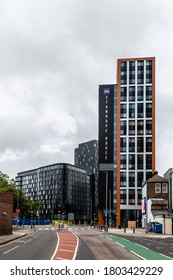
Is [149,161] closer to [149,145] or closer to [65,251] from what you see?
[149,145]

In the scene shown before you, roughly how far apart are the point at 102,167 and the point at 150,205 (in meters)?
66.9

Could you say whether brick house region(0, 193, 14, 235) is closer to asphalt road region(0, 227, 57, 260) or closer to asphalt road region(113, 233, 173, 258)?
asphalt road region(0, 227, 57, 260)

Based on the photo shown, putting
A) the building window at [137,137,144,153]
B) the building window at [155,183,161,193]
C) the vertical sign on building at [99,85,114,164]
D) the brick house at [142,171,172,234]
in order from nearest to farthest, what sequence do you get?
the brick house at [142,171,172,234] → the building window at [155,183,161,193] → the building window at [137,137,144,153] → the vertical sign on building at [99,85,114,164]

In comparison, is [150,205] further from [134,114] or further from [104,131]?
[104,131]

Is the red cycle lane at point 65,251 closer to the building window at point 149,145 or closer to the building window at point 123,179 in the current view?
the building window at point 123,179

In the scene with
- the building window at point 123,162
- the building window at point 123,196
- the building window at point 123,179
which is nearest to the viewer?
the building window at point 123,196

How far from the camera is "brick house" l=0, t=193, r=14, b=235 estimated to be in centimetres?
6197

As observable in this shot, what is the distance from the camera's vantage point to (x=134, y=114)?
508 feet

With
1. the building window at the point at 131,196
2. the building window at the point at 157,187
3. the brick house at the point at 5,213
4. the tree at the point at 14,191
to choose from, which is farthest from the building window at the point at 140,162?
the brick house at the point at 5,213

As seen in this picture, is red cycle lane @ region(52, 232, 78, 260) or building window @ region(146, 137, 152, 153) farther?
building window @ region(146, 137, 152, 153)

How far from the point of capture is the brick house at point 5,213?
61969 mm

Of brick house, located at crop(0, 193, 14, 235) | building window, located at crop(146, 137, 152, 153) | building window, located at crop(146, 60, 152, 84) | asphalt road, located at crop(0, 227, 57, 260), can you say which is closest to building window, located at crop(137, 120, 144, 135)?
building window, located at crop(146, 137, 152, 153)

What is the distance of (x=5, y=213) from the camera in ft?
210
